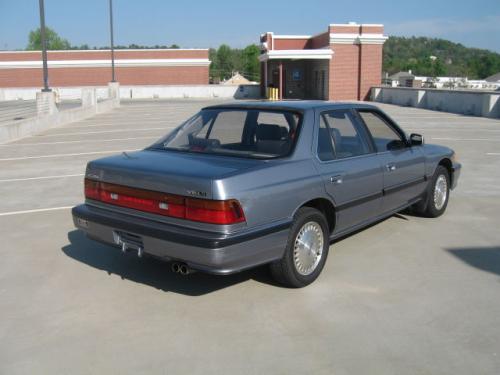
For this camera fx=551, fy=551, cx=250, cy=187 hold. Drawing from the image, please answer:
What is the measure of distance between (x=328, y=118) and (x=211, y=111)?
3.97ft

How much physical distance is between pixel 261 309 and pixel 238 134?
72.4 inches

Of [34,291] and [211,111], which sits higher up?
[211,111]

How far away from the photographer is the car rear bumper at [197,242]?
3.98 metres

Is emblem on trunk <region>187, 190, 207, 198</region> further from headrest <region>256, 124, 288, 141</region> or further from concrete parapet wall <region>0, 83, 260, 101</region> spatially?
concrete parapet wall <region>0, 83, 260, 101</region>

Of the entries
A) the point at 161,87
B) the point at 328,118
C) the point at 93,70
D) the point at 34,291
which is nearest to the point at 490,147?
the point at 328,118

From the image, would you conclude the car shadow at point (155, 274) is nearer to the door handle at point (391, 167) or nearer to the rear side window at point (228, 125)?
the rear side window at point (228, 125)

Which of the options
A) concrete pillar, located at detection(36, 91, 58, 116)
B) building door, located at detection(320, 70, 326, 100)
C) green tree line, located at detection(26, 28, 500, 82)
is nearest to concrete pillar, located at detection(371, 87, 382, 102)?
building door, located at detection(320, 70, 326, 100)

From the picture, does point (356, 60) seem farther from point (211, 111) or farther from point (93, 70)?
point (211, 111)

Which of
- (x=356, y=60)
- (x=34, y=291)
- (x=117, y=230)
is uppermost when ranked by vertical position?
(x=356, y=60)

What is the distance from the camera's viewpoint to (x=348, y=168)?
16.8ft

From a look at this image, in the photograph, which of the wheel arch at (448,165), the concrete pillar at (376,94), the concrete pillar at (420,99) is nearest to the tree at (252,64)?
the concrete pillar at (376,94)

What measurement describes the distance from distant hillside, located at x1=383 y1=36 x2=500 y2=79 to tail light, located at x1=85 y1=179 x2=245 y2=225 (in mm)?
133997

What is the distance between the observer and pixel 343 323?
4.03 m

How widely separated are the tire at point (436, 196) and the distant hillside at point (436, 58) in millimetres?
130857
